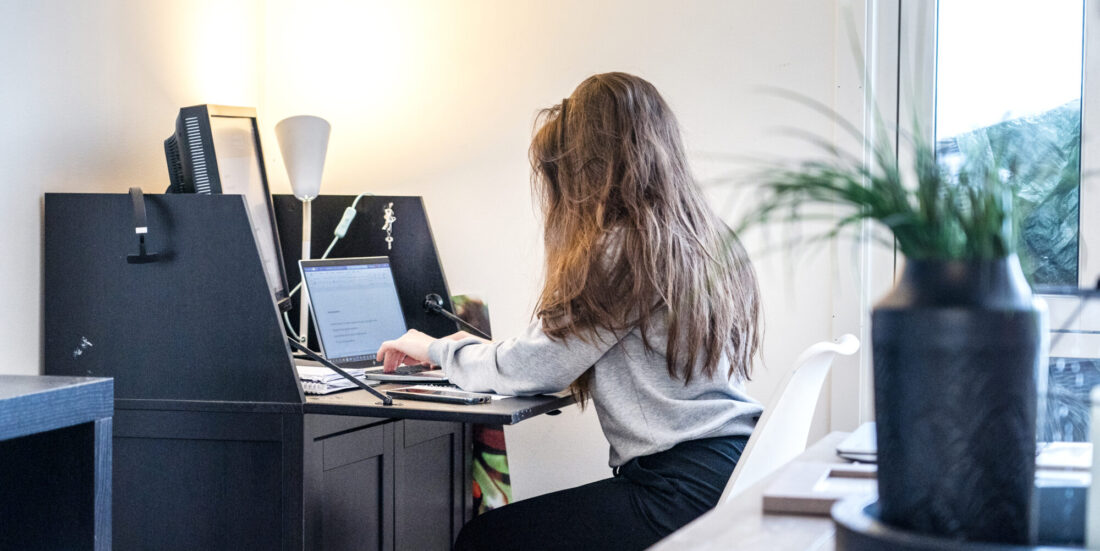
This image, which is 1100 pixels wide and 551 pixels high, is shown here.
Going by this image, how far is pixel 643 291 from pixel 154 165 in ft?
4.23

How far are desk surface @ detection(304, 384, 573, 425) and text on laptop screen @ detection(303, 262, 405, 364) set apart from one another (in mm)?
432

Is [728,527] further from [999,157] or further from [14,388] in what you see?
[14,388]

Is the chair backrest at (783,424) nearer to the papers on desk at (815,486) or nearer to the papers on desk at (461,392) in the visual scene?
the papers on desk at (815,486)

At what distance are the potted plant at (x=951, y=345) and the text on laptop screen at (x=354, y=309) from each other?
1691mm

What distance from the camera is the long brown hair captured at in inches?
61.9

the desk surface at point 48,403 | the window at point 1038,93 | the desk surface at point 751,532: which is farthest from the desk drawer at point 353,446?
the window at point 1038,93

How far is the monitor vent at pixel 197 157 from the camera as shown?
197 cm

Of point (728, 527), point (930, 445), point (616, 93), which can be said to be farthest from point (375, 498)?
point (930, 445)

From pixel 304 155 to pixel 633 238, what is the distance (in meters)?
1.08

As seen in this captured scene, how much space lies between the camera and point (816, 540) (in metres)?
0.69

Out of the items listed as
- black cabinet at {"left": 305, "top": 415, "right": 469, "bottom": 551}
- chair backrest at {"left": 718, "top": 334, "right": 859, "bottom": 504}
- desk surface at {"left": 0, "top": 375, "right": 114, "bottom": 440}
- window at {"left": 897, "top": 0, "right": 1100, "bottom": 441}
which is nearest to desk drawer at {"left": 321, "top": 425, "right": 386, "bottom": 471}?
black cabinet at {"left": 305, "top": 415, "right": 469, "bottom": 551}

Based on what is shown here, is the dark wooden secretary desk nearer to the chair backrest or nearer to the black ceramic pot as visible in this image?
the chair backrest

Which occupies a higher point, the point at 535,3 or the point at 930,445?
the point at 535,3

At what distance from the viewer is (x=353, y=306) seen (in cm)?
223
